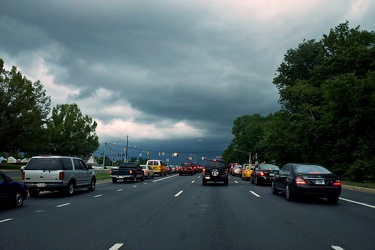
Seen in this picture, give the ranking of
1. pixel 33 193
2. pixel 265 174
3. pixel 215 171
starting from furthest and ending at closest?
pixel 265 174, pixel 215 171, pixel 33 193

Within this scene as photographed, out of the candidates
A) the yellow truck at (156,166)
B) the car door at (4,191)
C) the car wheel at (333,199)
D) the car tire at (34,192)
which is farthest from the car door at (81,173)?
the yellow truck at (156,166)

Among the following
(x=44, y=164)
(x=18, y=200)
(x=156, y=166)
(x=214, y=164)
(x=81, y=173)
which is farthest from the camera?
(x=156, y=166)

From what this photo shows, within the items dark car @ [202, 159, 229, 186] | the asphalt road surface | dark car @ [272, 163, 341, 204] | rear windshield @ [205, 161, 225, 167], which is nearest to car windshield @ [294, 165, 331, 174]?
dark car @ [272, 163, 341, 204]

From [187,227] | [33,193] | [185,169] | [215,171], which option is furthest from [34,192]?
[185,169]

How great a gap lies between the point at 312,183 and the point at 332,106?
75.8 feet

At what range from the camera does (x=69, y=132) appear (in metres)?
59.4

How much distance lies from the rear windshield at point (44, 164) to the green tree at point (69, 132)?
42.8 m

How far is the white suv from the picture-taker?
16594 millimetres

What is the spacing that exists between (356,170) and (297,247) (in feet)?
90.3

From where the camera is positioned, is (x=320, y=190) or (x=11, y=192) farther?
(x=320, y=190)

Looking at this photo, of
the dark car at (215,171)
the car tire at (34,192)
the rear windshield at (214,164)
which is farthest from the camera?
the rear windshield at (214,164)

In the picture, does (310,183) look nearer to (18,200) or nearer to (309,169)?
(309,169)

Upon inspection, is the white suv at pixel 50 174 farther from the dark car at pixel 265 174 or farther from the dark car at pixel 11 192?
the dark car at pixel 265 174

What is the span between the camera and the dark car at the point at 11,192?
11.9 meters
